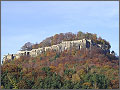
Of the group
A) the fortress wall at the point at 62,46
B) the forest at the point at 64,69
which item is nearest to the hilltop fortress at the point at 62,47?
the fortress wall at the point at 62,46

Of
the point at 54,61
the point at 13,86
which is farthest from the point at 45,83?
the point at 54,61

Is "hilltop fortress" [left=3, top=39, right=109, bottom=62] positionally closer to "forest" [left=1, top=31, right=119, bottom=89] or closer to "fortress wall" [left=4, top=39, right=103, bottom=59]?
"fortress wall" [left=4, top=39, right=103, bottom=59]

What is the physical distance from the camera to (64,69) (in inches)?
1518

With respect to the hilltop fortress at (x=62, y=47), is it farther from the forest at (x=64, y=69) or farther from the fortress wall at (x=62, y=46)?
the forest at (x=64, y=69)

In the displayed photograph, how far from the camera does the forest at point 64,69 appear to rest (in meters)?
27.9

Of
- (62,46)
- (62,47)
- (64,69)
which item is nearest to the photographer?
(64,69)

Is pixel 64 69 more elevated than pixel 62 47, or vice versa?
pixel 62 47

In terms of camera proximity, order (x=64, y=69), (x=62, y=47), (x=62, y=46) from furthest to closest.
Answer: (x=62, y=46)
(x=62, y=47)
(x=64, y=69)

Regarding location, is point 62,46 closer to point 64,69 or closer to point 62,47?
point 62,47

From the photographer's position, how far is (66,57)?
4803 centimetres

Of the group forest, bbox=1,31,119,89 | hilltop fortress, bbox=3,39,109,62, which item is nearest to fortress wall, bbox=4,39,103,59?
hilltop fortress, bbox=3,39,109,62

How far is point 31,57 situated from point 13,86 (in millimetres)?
26292

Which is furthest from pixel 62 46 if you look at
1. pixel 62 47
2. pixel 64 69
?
pixel 64 69

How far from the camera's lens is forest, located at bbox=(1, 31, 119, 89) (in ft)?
91.7
